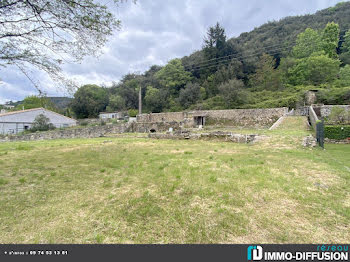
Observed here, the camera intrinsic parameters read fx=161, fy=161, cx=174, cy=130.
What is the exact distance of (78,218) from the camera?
247cm

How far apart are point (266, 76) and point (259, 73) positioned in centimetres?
206

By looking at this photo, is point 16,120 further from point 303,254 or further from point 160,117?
point 303,254

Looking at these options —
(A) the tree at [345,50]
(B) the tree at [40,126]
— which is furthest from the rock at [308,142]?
(A) the tree at [345,50]

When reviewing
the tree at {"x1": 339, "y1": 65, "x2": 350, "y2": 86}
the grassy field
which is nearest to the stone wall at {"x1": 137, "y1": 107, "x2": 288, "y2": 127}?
the tree at {"x1": 339, "y1": 65, "x2": 350, "y2": 86}

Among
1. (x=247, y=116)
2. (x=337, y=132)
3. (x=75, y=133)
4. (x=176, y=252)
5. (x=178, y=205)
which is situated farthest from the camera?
(x=247, y=116)

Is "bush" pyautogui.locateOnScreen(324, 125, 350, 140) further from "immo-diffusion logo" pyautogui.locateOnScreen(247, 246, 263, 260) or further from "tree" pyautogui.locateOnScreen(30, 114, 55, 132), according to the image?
"tree" pyautogui.locateOnScreen(30, 114, 55, 132)

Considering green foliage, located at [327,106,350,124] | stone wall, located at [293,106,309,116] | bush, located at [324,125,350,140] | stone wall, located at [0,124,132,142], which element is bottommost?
stone wall, located at [0,124,132,142]

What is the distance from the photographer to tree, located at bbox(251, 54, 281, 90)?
36062 mm

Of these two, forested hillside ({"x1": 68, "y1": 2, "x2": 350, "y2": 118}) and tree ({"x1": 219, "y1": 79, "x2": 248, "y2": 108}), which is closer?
forested hillside ({"x1": 68, "y1": 2, "x2": 350, "y2": 118})

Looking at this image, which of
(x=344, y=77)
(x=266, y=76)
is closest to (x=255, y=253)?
(x=344, y=77)

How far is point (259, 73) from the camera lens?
39062 mm

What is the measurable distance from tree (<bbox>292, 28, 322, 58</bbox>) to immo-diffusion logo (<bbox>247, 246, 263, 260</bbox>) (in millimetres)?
49205

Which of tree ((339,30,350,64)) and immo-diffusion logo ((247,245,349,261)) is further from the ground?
tree ((339,30,350,64))

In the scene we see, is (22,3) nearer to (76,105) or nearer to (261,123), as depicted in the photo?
(261,123)
